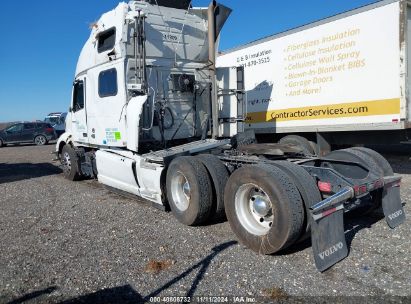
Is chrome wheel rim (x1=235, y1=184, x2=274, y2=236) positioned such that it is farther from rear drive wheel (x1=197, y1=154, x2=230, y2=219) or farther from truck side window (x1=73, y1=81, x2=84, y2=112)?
truck side window (x1=73, y1=81, x2=84, y2=112)

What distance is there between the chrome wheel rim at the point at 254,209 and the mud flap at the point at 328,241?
2.24 ft

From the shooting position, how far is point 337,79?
9.16 meters

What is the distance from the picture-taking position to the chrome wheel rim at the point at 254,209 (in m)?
4.80

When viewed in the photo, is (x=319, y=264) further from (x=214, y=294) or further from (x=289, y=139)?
(x=289, y=139)

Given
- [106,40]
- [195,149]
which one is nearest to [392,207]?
→ [195,149]

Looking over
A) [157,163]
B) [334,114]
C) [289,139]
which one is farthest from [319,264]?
[289,139]

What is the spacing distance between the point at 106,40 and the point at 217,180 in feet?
13.9

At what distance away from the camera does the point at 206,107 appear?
332 inches

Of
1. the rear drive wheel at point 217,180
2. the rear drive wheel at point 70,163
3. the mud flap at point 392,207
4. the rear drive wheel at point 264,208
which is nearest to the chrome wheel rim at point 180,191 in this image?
the rear drive wheel at point 217,180

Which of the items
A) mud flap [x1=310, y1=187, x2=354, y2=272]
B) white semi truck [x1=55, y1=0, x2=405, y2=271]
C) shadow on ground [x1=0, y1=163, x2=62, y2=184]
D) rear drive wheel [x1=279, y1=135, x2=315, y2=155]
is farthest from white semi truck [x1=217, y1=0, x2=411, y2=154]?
shadow on ground [x1=0, y1=163, x2=62, y2=184]

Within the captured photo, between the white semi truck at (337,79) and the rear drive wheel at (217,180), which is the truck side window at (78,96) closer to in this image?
the rear drive wheel at (217,180)

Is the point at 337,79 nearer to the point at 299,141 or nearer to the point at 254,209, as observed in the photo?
the point at 299,141

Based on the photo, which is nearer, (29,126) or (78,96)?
(78,96)

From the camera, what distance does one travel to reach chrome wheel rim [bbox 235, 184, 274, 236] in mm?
4797
